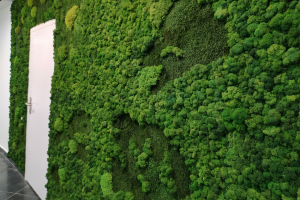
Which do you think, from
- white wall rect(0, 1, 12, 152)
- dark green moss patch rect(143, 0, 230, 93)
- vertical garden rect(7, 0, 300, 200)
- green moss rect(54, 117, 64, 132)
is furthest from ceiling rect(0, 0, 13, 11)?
dark green moss patch rect(143, 0, 230, 93)

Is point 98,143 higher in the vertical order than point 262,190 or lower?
higher

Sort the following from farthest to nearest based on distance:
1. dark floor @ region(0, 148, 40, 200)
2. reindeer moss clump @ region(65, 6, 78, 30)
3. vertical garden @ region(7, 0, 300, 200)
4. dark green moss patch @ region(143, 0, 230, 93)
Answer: dark floor @ region(0, 148, 40, 200)
reindeer moss clump @ region(65, 6, 78, 30)
dark green moss patch @ region(143, 0, 230, 93)
vertical garden @ region(7, 0, 300, 200)

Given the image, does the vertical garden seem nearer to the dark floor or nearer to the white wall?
the dark floor

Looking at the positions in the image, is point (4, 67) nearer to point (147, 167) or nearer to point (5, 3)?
point (5, 3)

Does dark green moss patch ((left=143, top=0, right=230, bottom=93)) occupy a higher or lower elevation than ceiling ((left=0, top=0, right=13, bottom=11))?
lower

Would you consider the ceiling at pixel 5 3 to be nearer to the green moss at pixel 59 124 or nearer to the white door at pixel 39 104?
the white door at pixel 39 104

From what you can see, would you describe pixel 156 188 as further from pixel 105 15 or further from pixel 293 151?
pixel 105 15

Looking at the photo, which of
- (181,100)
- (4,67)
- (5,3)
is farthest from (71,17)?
(4,67)

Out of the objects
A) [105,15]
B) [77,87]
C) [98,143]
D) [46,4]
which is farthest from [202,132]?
[46,4]
